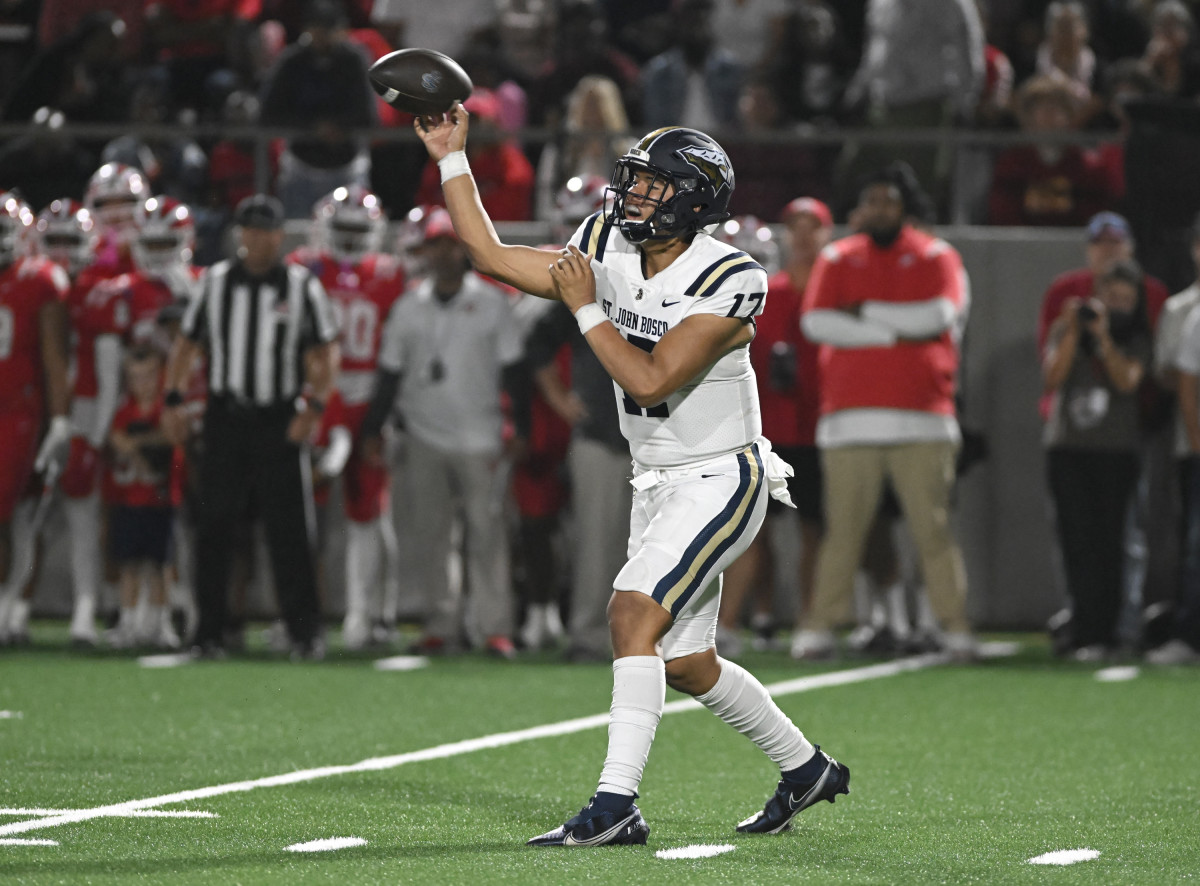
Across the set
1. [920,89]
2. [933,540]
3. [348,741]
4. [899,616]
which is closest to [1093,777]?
[348,741]

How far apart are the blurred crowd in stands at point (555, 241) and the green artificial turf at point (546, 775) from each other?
0.87 metres

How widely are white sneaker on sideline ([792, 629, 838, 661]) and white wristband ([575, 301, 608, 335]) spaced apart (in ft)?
17.0

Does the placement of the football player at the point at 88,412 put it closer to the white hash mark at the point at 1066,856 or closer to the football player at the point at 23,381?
the football player at the point at 23,381

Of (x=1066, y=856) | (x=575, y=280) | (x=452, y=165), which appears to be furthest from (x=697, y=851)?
(x=452, y=165)

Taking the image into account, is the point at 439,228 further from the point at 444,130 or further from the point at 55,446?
the point at 444,130

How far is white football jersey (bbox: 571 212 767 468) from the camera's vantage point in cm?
514

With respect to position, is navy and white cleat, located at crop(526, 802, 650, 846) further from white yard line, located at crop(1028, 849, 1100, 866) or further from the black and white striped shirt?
the black and white striped shirt

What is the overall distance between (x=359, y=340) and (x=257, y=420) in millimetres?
1266

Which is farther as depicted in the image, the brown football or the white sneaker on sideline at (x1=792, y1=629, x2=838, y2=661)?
the white sneaker on sideline at (x1=792, y1=629, x2=838, y2=661)

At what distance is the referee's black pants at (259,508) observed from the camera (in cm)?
984

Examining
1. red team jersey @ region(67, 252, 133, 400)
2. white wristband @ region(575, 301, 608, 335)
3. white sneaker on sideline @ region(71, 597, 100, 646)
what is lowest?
white sneaker on sideline @ region(71, 597, 100, 646)

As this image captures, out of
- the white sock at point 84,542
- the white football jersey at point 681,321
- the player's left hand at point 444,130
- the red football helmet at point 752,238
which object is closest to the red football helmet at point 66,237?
the white sock at point 84,542

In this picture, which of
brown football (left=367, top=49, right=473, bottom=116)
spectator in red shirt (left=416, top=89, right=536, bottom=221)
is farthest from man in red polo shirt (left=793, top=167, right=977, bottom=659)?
brown football (left=367, top=49, right=473, bottom=116)

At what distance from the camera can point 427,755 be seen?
6699 mm
